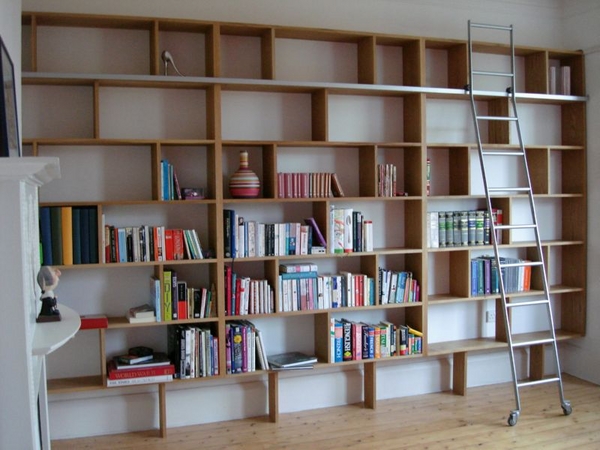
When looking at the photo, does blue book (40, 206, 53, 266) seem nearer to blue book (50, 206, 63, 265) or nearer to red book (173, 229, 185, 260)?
blue book (50, 206, 63, 265)

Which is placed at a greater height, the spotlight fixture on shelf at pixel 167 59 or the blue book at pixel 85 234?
the spotlight fixture on shelf at pixel 167 59

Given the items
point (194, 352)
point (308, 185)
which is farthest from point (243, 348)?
point (308, 185)

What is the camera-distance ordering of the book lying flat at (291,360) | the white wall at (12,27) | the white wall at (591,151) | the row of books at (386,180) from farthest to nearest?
the white wall at (591,151)
the row of books at (386,180)
the book lying flat at (291,360)
the white wall at (12,27)

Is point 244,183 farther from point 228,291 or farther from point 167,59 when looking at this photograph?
point 167,59

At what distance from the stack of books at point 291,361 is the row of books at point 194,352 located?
0.39 meters

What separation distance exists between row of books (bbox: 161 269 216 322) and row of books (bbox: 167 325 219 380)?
101 millimetres

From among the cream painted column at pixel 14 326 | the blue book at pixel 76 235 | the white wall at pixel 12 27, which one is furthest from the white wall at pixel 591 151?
the cream painted column at pixel 14 326

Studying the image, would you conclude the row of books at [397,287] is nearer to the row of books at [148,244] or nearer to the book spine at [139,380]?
the row of books at [148,244]

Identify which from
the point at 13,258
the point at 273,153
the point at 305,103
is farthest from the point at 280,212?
the point at 13,258

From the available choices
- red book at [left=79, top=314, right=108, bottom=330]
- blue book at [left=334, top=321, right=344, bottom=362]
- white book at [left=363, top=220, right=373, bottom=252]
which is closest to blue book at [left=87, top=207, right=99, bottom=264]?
red book at [left=79, top=314, right=108, bottom=330]

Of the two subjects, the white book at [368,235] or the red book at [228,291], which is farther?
the white book at [368,235]

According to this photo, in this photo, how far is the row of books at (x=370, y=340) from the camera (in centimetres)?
416

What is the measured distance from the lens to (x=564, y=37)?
16.2ft

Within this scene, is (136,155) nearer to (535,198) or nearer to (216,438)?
(216,438)
